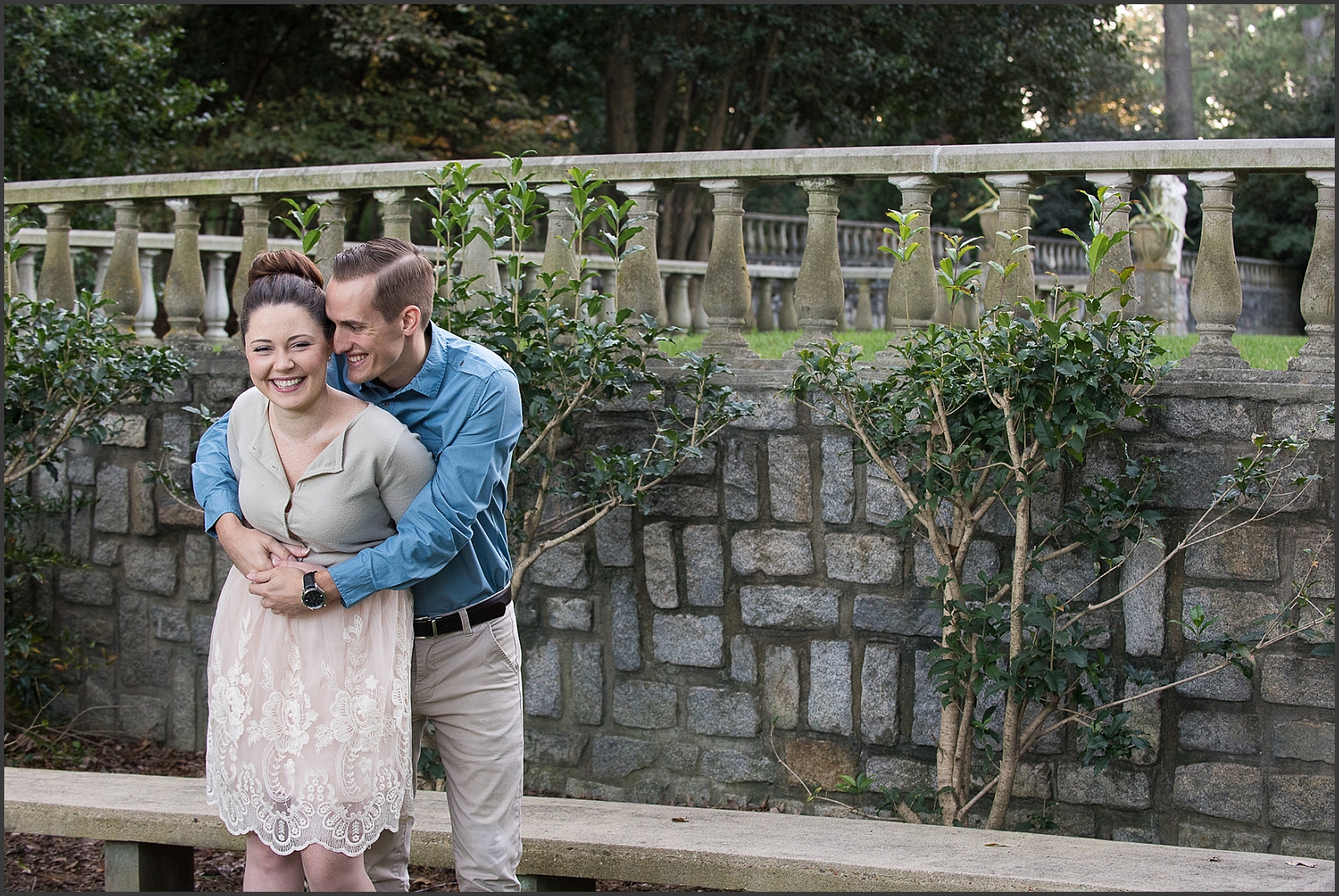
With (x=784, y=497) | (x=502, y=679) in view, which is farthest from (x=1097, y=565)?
(x=502, y=679)

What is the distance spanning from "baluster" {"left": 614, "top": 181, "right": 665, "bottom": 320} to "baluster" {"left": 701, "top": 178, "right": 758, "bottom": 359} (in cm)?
19

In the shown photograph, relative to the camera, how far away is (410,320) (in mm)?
2621

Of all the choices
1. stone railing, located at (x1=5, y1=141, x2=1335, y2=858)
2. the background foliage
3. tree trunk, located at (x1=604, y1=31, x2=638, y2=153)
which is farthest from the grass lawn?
tree trunk, located at (x1=604, y1=31, x2=638, y2=153)

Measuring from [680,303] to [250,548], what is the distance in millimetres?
8733

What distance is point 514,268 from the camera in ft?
14.5

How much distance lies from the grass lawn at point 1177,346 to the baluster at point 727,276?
0.21m

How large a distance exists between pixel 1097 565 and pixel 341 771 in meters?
2.57

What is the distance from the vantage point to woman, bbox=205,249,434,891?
2.51 meters

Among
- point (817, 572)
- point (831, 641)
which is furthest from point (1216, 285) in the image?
point (831, 641)

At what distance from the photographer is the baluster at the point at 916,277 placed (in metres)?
4.31

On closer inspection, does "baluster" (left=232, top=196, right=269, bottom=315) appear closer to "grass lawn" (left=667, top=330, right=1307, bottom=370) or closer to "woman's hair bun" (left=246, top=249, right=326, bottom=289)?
"grass lawn" (left=667, top=330, right=1307, bottom=370)

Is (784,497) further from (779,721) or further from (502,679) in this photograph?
(502,679)

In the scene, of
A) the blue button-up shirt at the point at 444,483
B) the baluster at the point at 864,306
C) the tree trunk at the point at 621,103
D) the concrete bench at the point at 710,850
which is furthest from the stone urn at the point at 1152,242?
the blue button-up shirt at the point at 444,483

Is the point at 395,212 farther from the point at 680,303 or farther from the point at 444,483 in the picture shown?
the point at 680,303
